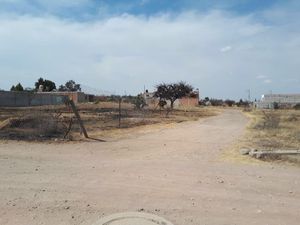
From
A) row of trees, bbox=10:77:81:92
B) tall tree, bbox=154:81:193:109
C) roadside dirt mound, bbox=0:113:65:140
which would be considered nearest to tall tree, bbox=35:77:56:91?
row of trees, bbox=10:77:81:92

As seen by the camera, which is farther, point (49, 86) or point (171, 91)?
point (49, 86)

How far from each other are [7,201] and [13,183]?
1.48 meters

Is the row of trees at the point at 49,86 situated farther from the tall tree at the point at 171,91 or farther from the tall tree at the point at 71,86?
the tall tree at the point at 171,91

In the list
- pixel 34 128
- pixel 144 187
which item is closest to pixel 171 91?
pixel 34 128

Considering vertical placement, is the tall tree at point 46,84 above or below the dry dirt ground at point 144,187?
above

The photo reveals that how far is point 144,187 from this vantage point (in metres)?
8.93

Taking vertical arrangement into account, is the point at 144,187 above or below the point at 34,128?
below

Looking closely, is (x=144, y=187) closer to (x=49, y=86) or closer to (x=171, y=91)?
(x=171, y=91)

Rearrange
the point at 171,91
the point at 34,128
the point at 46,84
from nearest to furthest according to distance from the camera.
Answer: the point at 34,128, the point at 171,91, the point at 46,84

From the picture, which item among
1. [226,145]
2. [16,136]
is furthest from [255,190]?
[16,136]

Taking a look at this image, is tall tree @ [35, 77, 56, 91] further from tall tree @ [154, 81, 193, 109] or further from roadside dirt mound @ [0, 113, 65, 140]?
roadside dirt mound @ [0, 113, 65, 140]

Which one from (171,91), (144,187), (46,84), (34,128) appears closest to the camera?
(144,187)

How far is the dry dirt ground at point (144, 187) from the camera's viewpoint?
7105 mm

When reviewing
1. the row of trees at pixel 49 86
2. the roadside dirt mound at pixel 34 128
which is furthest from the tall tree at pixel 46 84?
the roadside dirt mound at pixel 34 128
